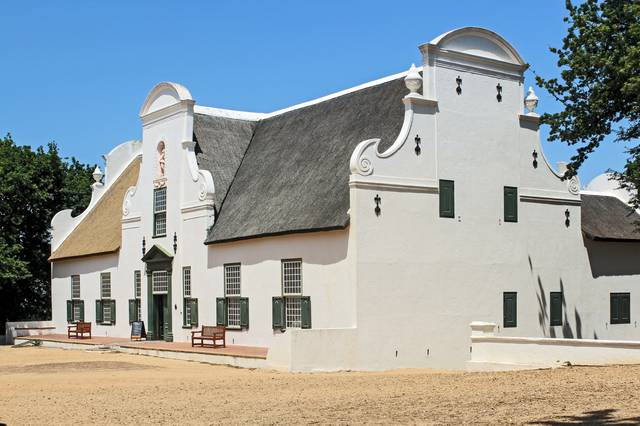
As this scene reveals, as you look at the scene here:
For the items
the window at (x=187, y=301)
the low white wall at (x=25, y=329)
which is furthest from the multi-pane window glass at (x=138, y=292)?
the low white wall at (x=25, y=329)

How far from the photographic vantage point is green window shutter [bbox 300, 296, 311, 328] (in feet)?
91.8

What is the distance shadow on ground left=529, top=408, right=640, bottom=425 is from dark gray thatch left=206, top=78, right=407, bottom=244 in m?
13.0

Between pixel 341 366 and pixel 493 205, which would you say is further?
pixel 493 205

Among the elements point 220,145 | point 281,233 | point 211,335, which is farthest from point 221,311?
point 220,145

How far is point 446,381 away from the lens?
2055cm

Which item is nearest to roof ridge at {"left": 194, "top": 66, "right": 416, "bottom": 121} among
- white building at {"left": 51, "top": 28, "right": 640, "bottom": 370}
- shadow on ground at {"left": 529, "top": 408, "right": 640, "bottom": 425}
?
white building at {"left": 51, "top": 28, "right": 640, "bottom": 370}

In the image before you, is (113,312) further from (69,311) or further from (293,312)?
(293,312)

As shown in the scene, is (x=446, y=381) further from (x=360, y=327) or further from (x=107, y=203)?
(x=107, y=203)

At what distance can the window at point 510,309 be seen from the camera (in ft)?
96.0

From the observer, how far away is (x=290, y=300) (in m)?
29.0

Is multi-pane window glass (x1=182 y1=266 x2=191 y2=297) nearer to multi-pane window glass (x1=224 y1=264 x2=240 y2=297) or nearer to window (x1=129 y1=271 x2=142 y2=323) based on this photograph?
multi-pane window glass (x1=224 y1=264 x2=240 y2=297)

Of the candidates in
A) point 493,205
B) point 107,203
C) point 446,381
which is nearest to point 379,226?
point 493,205

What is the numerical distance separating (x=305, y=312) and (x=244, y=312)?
10.9 ft

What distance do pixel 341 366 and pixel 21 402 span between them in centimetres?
963
